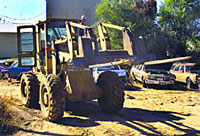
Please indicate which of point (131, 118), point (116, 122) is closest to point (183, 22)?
point (131, 118)

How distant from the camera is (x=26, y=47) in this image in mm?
9344

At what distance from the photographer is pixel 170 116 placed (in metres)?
8.03

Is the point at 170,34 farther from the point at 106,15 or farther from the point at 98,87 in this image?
the point at 98,87

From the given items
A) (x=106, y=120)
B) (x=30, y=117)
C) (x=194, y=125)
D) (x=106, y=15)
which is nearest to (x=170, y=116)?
(x=194, y=125)

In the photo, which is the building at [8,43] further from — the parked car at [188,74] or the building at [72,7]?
the parked car at [188,74]

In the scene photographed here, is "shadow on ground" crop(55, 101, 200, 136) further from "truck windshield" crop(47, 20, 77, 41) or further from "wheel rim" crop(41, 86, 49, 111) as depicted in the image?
"truck windshield" crop(47, 20, 77, 41)

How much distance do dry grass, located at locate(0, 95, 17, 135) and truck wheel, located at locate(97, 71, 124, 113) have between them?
278 centimetres

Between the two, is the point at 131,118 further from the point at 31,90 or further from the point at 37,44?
the point at 37,44

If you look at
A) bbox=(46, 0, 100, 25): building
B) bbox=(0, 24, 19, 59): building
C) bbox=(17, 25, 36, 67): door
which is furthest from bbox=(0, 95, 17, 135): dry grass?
bbox=(0, 24, 19, 59): building

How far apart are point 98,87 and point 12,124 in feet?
9.02

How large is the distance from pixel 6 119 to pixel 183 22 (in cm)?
2016

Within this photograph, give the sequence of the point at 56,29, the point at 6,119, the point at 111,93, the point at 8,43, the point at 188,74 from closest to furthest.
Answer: the point at 6,119
the point at 111,93
the point at 56,29
the point at 188,74
the point at 8,43

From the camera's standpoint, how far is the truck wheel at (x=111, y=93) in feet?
25.3

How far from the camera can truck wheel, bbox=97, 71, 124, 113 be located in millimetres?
7715
